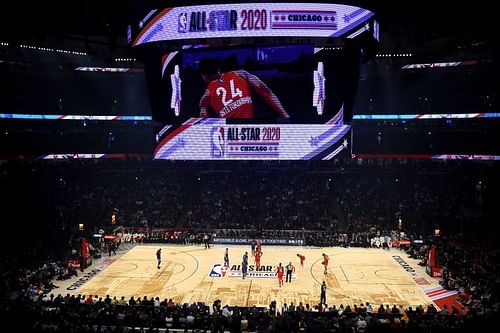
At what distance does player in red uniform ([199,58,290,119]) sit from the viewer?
1200 inches

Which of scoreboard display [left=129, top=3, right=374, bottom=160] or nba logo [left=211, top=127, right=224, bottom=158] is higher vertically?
scoreboard display [left=129, top=3, right=374, bottom=160]

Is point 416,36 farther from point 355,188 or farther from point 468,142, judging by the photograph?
point 355,188

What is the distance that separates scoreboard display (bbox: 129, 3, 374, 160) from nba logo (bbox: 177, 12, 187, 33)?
0.08m

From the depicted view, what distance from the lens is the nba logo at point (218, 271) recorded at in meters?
28.0

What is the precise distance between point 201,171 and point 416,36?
24941 millimetres

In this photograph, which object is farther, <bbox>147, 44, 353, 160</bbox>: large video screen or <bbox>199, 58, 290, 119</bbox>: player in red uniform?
<bbox>199, 58, 290, 119</bbox>: player in red uniform

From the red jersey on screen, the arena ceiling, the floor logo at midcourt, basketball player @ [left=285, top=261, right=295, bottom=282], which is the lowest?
the floor logo at midcourt

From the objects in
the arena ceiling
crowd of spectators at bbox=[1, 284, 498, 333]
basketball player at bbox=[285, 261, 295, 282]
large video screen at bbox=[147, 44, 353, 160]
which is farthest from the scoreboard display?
crowd of spectators at bbox=[1, 284, 498, 333]

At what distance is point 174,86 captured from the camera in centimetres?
3112

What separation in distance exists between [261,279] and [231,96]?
40.2 feet

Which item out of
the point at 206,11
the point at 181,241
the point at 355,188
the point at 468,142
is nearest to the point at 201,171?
the point at 181,241

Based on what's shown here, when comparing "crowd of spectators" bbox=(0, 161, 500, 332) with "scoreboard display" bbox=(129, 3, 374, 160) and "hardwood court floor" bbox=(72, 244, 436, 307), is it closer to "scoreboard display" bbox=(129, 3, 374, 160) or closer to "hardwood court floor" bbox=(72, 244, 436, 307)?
"hardwood court floor" bbox=(72, 244, 436, 307)

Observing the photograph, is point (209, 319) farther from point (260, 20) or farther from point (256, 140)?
point (260, 20)

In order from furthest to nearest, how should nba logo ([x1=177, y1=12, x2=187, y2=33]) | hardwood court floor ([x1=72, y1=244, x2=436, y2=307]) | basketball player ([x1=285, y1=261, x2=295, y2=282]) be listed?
nba logo ([x1=177, y1=12, x2=187, y2=33]) < basketball player ([x1=285, y1=261, x2=295, y2=282]) < hardwood court floor ([x1=72, y1=244, x2=436, y2=307])
